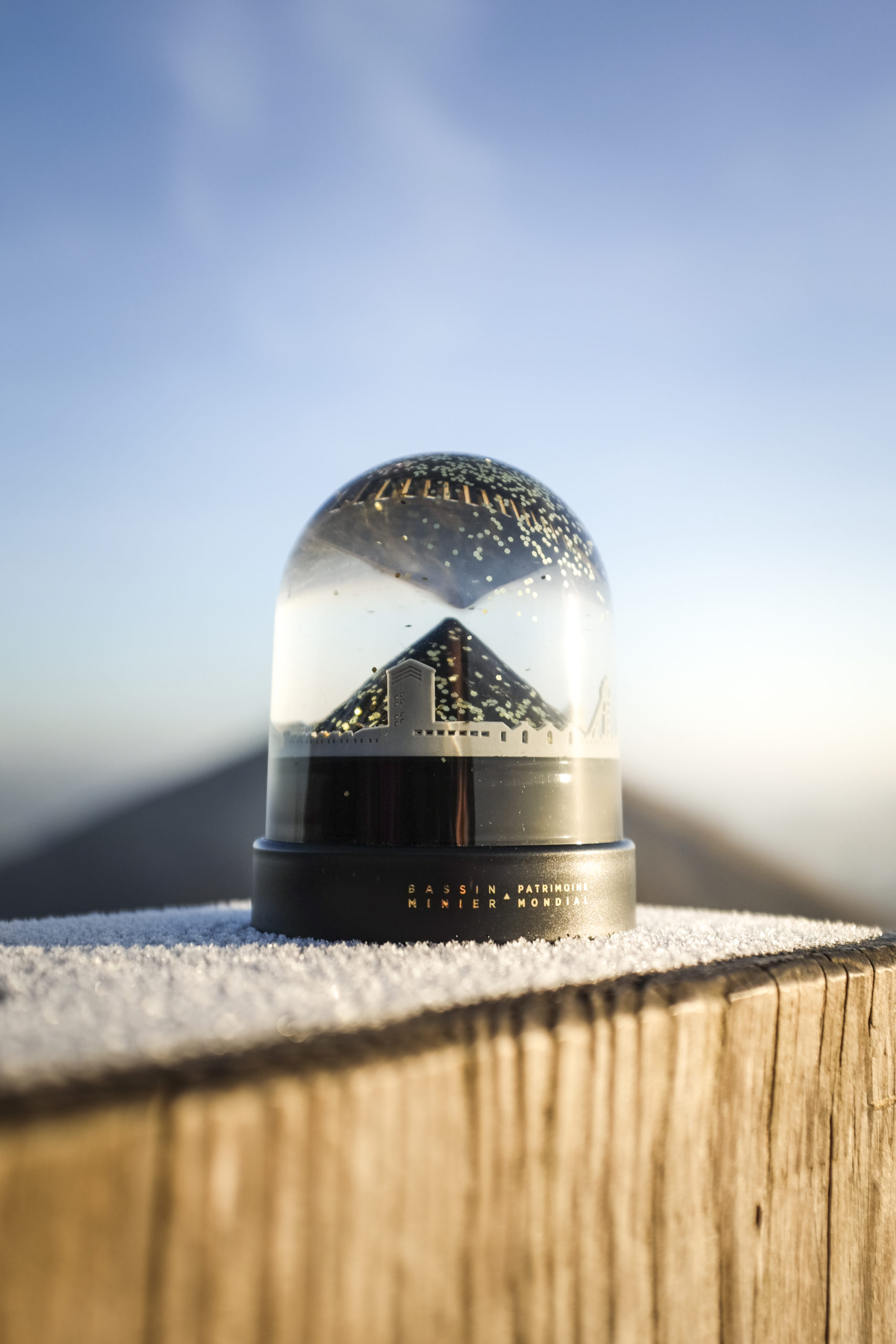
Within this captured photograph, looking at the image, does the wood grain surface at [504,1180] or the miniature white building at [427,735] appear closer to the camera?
the wood grain surface at [504,1180]

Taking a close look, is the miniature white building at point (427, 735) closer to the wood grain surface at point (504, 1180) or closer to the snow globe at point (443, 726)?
the snow globe at point (443, 726)

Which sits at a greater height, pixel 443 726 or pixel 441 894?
pixel 443 726

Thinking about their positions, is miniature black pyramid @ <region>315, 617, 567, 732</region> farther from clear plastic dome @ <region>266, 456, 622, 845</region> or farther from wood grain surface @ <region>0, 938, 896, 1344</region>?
wood grain surface @ <region>0, 938, 896, 1344</region>

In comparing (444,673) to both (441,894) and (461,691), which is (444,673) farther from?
(441,894)

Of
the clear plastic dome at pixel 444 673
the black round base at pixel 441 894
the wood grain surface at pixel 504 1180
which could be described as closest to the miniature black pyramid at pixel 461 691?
the clear plastic dome at pixel 444 673

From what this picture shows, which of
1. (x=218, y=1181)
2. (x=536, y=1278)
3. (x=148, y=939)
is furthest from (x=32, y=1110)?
(x=148, y=939)

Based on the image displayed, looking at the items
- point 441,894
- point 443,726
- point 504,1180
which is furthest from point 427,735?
point 504,1180

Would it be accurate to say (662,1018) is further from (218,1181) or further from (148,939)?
(148,939)
